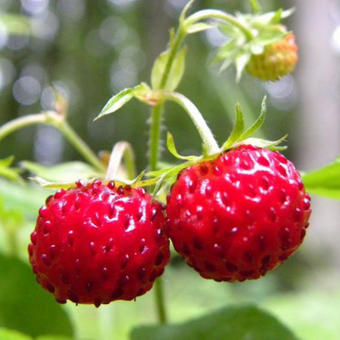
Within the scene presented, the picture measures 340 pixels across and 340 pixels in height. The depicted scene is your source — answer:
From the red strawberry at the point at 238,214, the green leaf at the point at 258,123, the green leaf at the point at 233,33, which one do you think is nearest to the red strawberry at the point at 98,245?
the red strawberry at the point at 238,214

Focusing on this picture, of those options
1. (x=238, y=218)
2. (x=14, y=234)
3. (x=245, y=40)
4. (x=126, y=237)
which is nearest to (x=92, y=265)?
(x=126, y=237)

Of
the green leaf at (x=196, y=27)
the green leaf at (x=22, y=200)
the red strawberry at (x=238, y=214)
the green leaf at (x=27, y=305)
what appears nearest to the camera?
the red strawberry at (x=238, y=214)

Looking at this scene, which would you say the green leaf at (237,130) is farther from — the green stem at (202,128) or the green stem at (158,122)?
the green stem at (158,122)

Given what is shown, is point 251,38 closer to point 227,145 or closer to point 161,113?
point 161,113

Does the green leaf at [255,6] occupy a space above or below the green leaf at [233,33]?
above

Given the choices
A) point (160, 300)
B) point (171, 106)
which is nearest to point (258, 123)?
point (160, 300)

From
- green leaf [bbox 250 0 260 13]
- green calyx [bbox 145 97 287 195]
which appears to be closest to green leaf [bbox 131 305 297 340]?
green calyx [bbox 145 97 287 195]

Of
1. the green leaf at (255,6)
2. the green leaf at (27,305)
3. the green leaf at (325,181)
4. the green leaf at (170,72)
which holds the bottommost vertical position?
the green leaf at (27,305)
